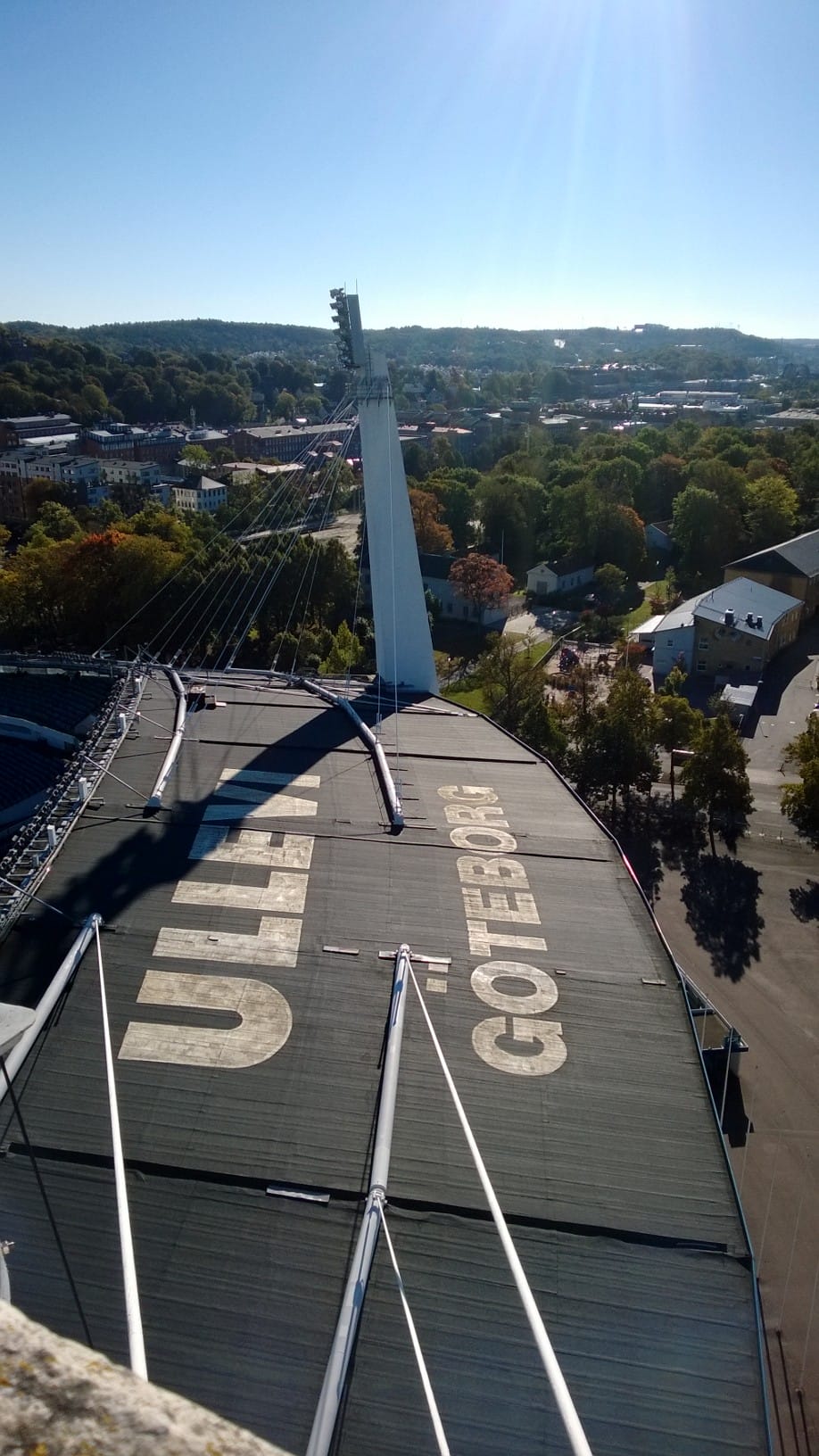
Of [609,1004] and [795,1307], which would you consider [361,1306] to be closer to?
[609,1004]

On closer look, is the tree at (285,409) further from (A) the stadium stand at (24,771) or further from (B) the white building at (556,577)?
(A) the stadium stand at (24,771)

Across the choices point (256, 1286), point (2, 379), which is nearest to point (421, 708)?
point (256, 1286)

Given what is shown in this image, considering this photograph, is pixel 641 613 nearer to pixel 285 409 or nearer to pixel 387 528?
pixel 387 528

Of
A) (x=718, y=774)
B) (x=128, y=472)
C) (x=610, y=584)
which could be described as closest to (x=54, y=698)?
(x=718, y=774)

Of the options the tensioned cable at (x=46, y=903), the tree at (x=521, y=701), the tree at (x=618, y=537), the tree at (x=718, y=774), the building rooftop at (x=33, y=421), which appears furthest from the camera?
the building rooftop at (x=33, y=421)

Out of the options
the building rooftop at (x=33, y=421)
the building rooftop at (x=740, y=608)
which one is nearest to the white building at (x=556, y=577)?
the building rooftop at (x=740, y=608)

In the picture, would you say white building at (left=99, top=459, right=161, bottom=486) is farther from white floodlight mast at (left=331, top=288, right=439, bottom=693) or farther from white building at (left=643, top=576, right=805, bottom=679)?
white floodlight mast at (left=331, top=288, right=439, bottom=693)
